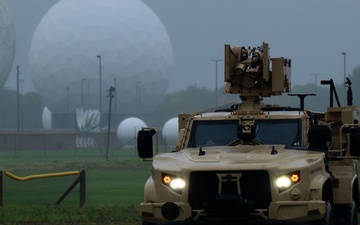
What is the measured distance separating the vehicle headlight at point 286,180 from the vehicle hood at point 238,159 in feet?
0.41

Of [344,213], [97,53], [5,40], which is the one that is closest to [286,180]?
[344,213]

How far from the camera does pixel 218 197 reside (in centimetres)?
1479

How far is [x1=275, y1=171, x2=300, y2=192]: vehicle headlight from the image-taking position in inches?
588

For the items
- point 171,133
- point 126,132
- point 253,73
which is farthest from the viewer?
point 126,132

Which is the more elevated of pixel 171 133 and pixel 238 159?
pixel 238 159

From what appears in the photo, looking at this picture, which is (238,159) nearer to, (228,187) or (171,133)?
(228,187)

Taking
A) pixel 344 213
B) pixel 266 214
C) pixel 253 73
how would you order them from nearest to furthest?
pixel 266 214
pixel 344 213
pixel 253 73

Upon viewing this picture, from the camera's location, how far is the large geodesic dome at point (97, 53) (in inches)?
5955

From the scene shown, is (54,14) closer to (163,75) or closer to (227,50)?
(163,75)

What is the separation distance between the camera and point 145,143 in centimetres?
1716

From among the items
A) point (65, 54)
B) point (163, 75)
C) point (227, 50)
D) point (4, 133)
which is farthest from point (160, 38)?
point (227, 50)

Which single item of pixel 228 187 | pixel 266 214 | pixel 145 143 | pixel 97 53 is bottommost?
pixel 266 214

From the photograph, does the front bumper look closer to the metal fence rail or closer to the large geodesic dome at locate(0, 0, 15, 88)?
the metal fence rail

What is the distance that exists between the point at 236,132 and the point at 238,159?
2.09 m
